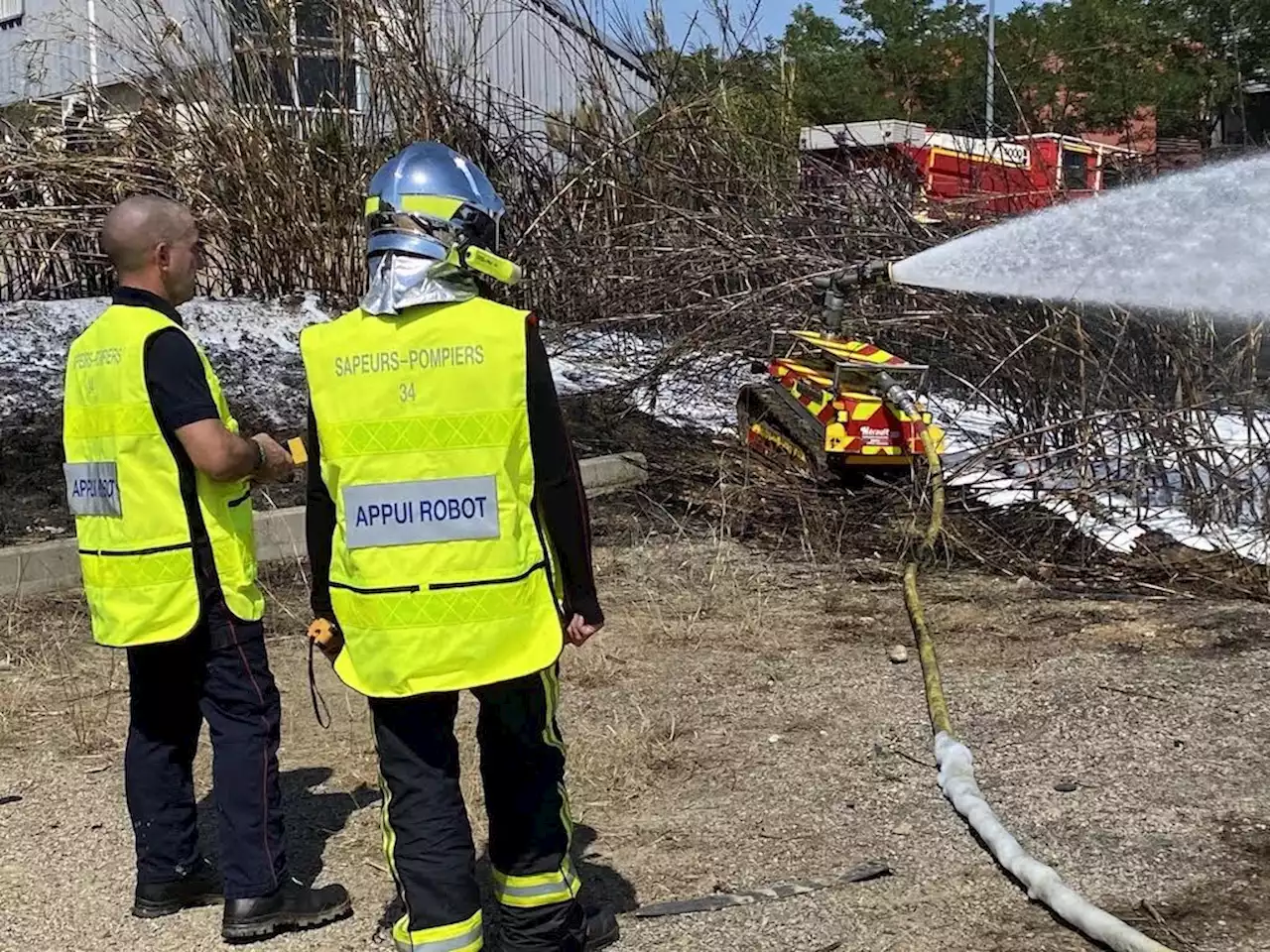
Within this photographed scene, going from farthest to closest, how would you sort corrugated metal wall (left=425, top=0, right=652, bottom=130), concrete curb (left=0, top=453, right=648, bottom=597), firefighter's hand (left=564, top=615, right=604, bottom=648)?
corrugated metal wall (left=425, top=0, right=652, bottom=130), concrete curb (left=0, top=453, right=648, bottom=597), firefighter's hand (left=564, top=615, right=604, bottom=648)

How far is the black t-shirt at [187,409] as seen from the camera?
3.25 m

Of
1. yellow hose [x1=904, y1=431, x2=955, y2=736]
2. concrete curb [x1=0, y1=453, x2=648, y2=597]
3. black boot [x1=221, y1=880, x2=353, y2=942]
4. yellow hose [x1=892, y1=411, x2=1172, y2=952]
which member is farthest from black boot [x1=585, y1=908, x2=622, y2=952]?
concrete curb [x1=0, y1=453, x2=648, y2=597]

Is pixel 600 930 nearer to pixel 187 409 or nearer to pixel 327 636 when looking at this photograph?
pixel 327 636

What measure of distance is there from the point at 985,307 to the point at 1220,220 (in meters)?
1.45

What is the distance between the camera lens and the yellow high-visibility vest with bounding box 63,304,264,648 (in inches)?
130

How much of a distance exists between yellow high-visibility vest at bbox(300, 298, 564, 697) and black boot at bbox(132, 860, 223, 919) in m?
1.09

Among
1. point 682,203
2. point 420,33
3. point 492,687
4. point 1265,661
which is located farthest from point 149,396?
point 420,33

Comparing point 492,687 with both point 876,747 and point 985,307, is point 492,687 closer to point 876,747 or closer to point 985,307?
point 876,747

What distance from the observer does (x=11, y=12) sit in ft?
64.4

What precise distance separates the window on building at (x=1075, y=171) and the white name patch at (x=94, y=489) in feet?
18.0

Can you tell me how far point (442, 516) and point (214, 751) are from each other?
1.05 m

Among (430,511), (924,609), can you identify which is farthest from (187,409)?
(924,609)

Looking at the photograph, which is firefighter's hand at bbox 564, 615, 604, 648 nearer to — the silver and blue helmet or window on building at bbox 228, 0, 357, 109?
the silver and blue helmet

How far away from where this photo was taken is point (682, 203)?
384 inches
